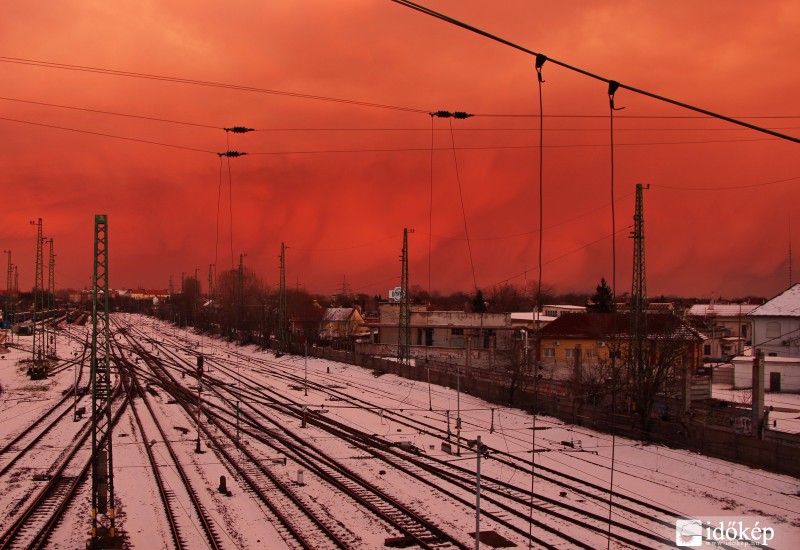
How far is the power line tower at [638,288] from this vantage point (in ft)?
84.2

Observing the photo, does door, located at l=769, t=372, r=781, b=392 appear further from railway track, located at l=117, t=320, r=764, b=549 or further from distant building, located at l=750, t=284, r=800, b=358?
railway track, located at l=117, t=320, r=764, b=549

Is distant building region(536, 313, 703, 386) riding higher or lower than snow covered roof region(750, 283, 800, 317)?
lower

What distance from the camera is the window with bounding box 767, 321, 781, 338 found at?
46119mm

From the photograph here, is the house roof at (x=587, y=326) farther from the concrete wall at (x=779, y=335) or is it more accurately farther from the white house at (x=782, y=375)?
the concrete wall at (x=779, y=335)

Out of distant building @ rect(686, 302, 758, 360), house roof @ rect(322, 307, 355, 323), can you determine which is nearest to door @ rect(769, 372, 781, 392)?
distant building @ rect(686, 302, 758, 360)

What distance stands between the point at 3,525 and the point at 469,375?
83.4 ft

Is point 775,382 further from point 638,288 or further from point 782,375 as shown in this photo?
point 638,288

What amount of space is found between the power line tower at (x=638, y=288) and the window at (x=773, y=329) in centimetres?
2406

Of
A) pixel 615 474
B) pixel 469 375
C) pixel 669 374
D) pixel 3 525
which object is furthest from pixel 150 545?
pixel 469 375

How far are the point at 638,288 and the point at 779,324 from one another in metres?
26.0

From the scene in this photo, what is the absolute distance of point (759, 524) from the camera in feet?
48.9

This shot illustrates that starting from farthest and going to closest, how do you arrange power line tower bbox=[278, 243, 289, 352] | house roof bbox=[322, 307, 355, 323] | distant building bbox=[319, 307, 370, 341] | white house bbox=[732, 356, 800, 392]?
house roof bbox=[322, 307, 355, 323] < distant building bbox=[319, 307, 370, 341] < power line tower bbox=[278, 243, 289, 352] < white house bbox=[732, 356, 800, 392]

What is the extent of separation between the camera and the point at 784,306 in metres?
46.6

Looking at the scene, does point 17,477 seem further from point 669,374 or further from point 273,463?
point 669,374
